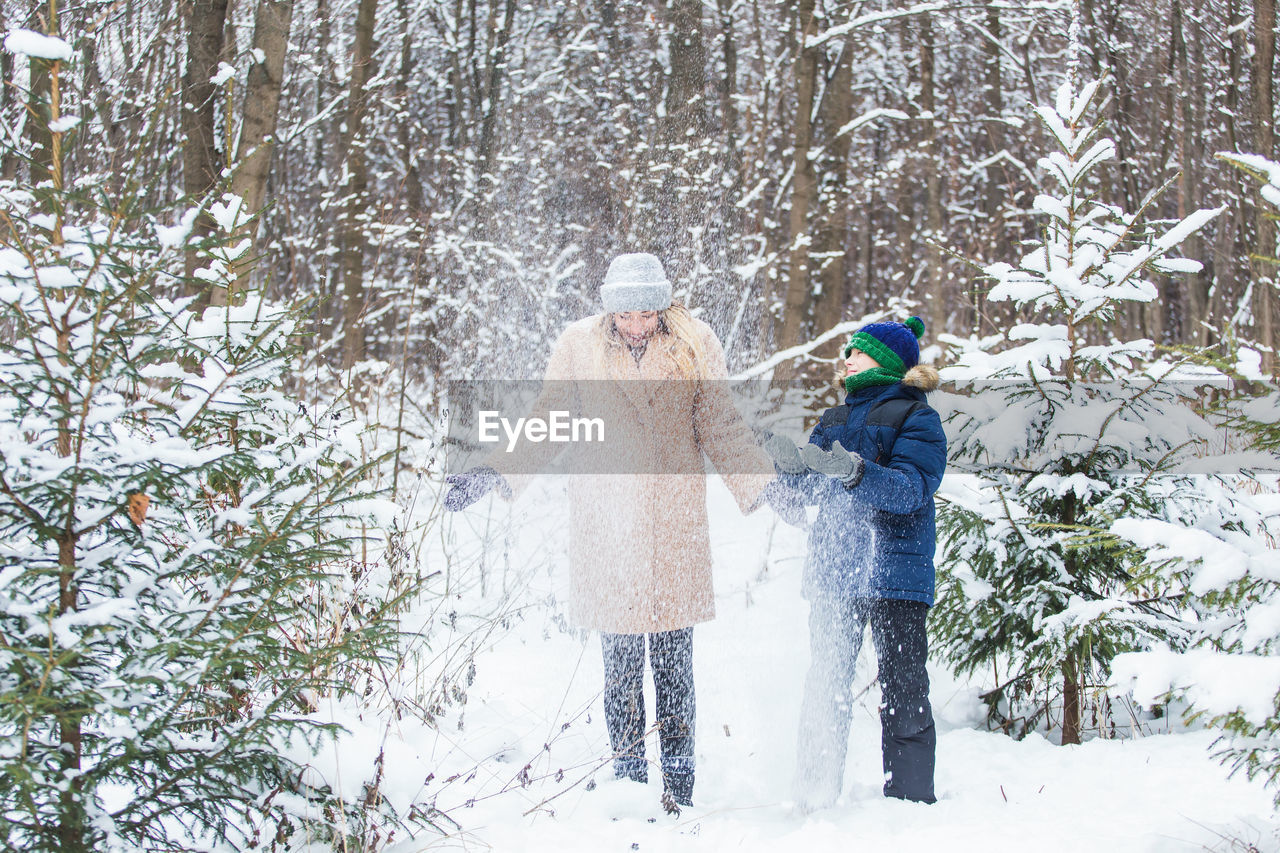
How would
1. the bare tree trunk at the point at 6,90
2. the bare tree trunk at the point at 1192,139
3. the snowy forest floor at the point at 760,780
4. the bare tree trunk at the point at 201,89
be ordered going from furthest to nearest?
the bare tree trunk at the point at 1192,139 → the bare tree trunk at the point at 6,90 → the bare tree trunk at the point at 201,89 → the snowy forest floor at the point at 760,780

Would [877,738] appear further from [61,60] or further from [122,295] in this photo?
[61,60]

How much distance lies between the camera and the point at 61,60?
5.62 feet

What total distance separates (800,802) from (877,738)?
98cm

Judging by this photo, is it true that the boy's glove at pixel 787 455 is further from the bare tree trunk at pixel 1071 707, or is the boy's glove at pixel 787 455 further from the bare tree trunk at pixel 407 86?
the bare tree trunk at pixel 407 86

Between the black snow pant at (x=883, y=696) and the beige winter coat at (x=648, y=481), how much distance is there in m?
0.44

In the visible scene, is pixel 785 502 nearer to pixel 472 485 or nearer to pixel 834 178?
pixel 472 485

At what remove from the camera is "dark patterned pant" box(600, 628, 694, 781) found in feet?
9.41

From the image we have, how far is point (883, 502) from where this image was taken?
2604 millimetres

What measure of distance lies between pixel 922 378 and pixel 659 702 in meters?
1.41

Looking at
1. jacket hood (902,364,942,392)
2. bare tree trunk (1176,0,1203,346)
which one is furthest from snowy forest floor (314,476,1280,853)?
bare tree trunk (1176,0,1203,346)

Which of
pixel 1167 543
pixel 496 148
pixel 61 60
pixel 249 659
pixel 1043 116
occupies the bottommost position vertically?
pixel 249 659

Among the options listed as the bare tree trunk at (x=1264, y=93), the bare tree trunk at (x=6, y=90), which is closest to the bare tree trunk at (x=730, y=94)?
the bare tree trunk at (x=1264, y=93)

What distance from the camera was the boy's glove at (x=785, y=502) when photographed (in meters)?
2.92

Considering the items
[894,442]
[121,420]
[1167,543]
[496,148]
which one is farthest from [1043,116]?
[496,148]
